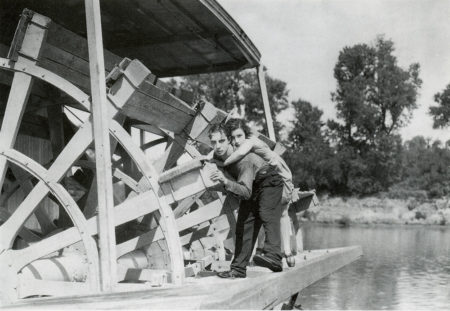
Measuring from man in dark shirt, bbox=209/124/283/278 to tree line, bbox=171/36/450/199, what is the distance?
3573 cm

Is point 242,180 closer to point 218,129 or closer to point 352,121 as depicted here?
point 218,129

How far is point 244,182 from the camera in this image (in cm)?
529

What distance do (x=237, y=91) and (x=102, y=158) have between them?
40.1 metres

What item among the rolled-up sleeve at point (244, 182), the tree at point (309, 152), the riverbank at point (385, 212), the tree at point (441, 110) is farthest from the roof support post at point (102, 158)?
the tree at point (309, 152)

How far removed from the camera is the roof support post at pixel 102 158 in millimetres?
5180

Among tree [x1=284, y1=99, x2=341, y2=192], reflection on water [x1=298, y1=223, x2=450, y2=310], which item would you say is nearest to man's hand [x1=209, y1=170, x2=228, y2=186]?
reflection on water [x1=298, y1=223, x2=450, y2=310]

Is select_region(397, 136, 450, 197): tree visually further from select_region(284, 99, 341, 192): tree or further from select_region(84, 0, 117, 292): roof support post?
select_region(84, 0, 117, 292): roof support post

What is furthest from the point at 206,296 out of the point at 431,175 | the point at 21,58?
the point at 431,175

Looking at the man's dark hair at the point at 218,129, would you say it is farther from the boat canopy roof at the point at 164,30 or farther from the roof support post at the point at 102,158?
the boat canopy roof at the point at 164,30

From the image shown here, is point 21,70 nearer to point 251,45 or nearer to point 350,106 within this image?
point 251,45

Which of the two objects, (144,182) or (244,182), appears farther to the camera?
(144,182)

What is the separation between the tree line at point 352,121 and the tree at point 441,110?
8.01 metres

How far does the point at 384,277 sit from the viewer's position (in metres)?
15.7

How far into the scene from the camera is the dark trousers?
18.0 feet
